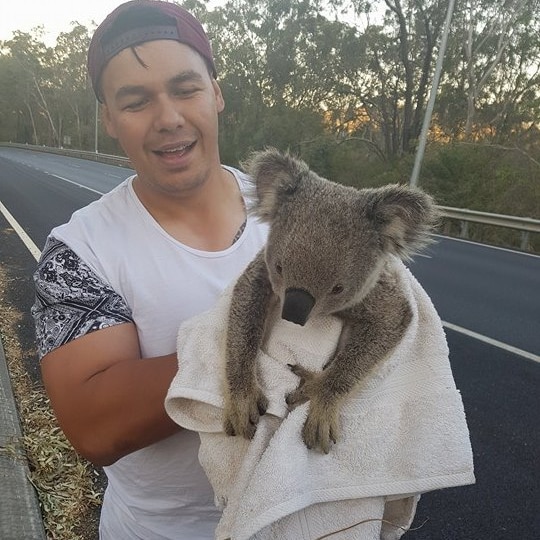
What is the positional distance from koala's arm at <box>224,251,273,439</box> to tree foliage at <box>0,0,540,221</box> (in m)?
14.1

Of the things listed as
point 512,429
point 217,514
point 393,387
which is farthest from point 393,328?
point 512,429

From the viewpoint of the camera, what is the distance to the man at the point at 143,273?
1146 mm

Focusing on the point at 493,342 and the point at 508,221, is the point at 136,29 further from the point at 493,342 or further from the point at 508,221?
the point at 508,221

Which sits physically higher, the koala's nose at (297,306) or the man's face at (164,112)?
the man's face at (164,112)

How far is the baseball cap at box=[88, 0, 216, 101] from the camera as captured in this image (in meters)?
1.28

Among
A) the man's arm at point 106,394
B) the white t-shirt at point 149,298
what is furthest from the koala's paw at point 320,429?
the white t-shirt at point 149,298

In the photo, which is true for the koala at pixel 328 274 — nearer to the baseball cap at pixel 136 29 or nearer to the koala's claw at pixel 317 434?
the koala's claw at pixel 317 434

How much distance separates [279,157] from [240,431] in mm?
741

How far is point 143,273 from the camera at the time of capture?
4.46 ft

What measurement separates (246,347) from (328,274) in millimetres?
271

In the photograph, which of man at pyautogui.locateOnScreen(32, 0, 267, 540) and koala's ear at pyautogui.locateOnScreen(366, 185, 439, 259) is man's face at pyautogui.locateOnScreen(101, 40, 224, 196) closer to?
man at pyautogui.locateOnScreen(32, 0, 267, 540)

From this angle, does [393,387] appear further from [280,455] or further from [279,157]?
[279,157]

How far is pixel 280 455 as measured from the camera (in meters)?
0.97

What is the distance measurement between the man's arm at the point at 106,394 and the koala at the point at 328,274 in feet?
0.53
